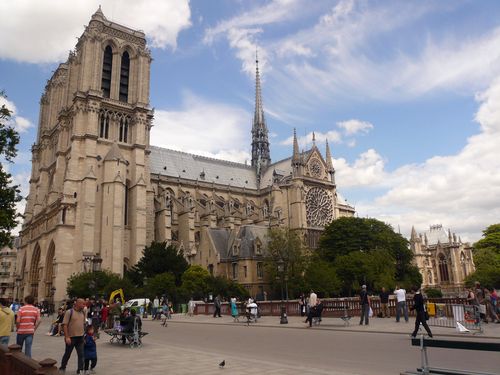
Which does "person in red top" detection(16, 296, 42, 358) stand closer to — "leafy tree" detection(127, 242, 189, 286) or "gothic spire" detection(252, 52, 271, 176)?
"leafy tree" detection(127, 242, 189, 286)

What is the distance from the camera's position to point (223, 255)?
175ft

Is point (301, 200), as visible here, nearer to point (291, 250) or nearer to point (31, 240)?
point (291, 250)

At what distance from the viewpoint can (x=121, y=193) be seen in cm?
5094

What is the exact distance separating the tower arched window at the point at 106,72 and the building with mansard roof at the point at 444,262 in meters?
62.0

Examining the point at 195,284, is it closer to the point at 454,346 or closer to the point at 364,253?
the point at 364,253

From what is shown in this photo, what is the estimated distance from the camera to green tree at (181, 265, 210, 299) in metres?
41.4

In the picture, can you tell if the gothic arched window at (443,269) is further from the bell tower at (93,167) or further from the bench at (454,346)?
the bench at (454,346)

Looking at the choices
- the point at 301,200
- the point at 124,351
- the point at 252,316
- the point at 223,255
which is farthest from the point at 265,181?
the point at 124,351

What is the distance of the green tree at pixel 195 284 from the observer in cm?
4135

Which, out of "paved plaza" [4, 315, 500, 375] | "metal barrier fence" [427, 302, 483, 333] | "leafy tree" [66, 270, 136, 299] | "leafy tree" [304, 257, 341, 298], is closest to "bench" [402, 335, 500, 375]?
"paved plaza" [4, 315, 500, 375]

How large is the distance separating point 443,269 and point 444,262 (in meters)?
1.40

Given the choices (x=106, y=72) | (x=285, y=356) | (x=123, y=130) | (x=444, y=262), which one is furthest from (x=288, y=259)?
(x=444, y=262)

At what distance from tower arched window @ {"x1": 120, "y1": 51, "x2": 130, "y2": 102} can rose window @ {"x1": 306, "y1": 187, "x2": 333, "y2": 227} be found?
105 feet

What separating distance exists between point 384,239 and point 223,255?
819 inches
